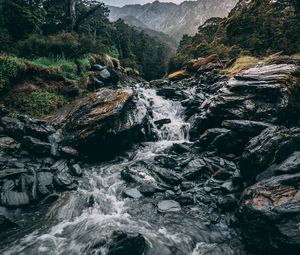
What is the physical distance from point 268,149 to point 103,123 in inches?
292

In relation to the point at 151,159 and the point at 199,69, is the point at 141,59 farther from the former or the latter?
the point at 151,159

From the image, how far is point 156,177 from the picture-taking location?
11.0 metres

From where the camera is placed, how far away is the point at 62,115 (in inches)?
572

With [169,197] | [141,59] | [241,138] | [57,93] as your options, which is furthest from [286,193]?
[141,59]

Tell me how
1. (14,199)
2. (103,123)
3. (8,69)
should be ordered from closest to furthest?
(14,199)
(103,123)
(8,69)

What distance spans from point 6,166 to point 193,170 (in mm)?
7424

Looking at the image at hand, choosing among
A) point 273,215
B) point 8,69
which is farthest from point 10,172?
point 273,215

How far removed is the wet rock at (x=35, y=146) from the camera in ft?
38.0

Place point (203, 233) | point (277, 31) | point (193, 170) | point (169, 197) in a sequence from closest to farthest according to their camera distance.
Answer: point (203, 233)
point (169, 197)
point (193, 170)
point (277, 31)

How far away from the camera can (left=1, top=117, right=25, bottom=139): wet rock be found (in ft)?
39.2

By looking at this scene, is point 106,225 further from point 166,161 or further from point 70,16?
point 70,16

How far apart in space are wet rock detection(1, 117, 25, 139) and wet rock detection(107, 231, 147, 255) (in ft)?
24.2

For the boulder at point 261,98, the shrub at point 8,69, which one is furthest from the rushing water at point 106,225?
the shrub at point 8,69

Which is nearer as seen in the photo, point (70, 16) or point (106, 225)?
point (106, 225)
